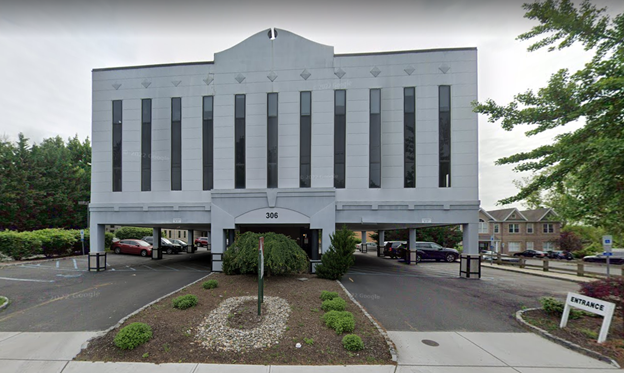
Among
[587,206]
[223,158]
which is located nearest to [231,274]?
[223,158]

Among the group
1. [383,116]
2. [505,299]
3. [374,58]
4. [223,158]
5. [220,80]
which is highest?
[374,58]

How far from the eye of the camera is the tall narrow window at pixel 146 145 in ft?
51.6

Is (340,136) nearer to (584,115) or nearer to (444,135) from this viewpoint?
(444,135)

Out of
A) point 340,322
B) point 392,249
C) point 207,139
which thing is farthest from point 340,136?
point 392,249

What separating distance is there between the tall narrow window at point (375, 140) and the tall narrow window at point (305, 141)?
10.9 feet

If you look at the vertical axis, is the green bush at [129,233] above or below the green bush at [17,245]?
below

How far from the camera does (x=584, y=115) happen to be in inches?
315

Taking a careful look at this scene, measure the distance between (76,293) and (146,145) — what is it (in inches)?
337

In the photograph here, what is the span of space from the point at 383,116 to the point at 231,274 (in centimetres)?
1123

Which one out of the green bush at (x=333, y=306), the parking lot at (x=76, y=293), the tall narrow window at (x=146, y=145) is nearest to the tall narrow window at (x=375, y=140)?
the green bush at (x=333, y=306)

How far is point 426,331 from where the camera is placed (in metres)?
6.88

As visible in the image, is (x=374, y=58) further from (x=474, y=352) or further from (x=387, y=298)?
(x=474, y=352)

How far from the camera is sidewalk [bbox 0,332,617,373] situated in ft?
16.2

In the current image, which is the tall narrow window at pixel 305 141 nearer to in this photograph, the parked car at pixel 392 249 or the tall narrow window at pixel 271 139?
the tall narrow window at pixel 271 139
